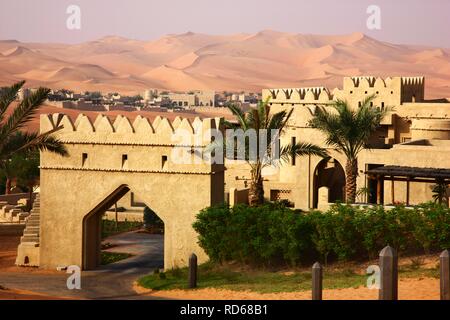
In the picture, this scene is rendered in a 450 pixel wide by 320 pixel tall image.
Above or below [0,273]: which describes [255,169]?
above

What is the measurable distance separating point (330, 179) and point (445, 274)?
22.8 meters

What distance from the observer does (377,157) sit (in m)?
35.1

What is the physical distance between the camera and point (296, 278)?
24.7 m

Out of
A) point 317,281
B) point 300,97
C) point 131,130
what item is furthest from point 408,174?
point 300,97

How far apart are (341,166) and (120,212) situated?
1000cm

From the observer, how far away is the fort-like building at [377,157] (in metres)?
33.1

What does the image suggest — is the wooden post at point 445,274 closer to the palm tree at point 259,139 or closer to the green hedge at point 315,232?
the green hedge at point 315,232

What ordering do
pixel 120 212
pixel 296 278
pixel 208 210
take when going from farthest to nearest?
pixel 120 212, pixel 208 210, pixel 296 278

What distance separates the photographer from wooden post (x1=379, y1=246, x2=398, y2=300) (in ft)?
57.7

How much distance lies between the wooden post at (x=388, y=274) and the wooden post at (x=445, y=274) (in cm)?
99

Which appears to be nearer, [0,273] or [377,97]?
[0,273]
